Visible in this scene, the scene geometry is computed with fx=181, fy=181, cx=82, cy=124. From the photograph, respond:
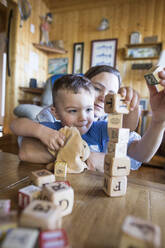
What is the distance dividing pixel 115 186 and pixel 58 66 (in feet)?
12.7

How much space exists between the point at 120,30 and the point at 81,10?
0.97 m

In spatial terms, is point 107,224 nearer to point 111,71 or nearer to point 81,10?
point 111,71

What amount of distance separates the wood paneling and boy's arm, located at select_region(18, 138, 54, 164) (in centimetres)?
282

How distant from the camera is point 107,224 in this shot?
0.35 m

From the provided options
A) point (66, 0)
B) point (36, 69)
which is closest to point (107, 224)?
point (36, 69)

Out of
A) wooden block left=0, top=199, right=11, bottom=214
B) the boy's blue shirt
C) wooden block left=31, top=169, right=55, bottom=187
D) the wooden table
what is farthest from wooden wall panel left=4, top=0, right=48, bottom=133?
wooden block left=0, top=199, right=11, bottom=214

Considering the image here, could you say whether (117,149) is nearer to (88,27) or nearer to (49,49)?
(49,49)

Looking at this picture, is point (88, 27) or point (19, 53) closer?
point (19, 53)

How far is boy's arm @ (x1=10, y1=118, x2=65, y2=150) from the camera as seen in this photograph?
0.65m

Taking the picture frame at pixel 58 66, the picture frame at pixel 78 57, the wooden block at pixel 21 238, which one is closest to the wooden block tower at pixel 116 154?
the wooden block at pixel 21 238

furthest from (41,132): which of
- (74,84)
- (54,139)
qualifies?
(74,84)

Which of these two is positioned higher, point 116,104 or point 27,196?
point 116,104

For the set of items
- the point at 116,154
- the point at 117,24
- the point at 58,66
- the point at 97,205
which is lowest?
the point at 97,205

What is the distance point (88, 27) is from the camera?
12.4 feet
